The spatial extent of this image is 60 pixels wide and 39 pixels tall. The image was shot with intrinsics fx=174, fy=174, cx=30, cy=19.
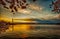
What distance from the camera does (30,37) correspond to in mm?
2074

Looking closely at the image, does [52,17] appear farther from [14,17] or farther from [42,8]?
[14,17]

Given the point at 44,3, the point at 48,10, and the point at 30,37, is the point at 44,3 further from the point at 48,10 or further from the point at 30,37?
the point at 30,37

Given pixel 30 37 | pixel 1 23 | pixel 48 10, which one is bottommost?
pixel 30 37

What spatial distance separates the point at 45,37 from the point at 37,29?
0.14 m

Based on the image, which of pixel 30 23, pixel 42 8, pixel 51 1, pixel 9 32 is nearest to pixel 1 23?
pixel 9 32

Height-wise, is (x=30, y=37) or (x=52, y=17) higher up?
(x=52, y=17)

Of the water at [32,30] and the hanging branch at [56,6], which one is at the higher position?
the hanging branch at [56,6]

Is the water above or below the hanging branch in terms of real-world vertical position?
below

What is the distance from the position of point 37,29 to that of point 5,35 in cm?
39

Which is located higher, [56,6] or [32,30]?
[56,6]

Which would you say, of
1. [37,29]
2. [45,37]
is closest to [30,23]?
[37,29]

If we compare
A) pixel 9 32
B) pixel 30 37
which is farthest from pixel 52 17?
pixel 9 32

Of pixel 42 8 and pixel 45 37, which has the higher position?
pixel 42 8

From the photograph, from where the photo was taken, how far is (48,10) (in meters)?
2.07
